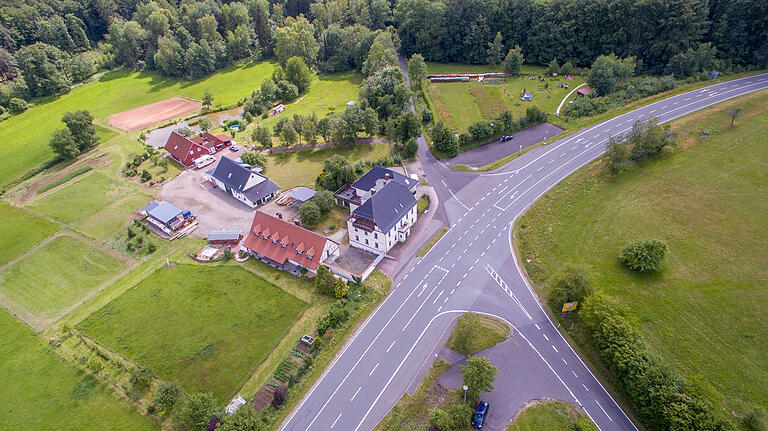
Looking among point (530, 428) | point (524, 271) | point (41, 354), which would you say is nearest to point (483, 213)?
point (524, 271)

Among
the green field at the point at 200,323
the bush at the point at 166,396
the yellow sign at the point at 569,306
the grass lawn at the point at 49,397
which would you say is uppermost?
the yellow sign at the point at 569,306

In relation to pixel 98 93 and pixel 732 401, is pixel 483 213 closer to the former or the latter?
pixel 732 401

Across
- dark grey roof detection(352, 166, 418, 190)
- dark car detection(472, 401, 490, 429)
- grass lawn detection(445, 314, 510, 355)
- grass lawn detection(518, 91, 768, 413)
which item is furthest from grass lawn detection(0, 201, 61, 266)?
grass lawn detection(518, 91, 768, 413)

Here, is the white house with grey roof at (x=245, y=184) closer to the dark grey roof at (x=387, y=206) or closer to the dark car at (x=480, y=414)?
the dark grey roof at (x=387, y=206)

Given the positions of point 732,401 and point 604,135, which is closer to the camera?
point 732,401

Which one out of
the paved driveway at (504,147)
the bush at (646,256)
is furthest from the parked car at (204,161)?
the bush at (646,256)

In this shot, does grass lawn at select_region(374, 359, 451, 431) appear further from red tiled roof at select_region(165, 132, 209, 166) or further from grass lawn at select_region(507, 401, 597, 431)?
red tiled roof at select_region(165, 132, 209, 166)

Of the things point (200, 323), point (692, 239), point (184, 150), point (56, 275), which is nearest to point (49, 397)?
point (200, 323)
